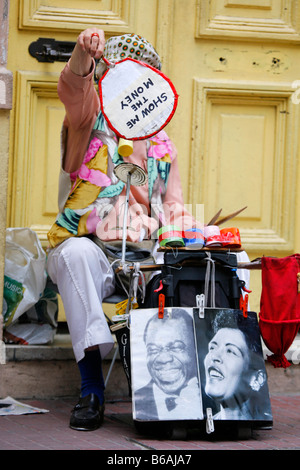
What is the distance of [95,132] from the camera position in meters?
3.69

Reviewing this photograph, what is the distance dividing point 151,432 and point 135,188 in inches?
45.4

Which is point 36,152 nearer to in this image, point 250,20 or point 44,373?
point 44,373

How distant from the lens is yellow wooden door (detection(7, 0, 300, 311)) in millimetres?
4289

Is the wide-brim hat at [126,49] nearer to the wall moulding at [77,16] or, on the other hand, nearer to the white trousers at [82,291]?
the wall moulding at [77,16]

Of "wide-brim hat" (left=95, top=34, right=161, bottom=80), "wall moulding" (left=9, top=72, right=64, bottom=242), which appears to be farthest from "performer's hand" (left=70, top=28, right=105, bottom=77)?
"wall moulding" (left=9, top=72, right=64, bottom=242)

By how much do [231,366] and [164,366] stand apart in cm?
26

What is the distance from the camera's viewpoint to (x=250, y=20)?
449 centimetres

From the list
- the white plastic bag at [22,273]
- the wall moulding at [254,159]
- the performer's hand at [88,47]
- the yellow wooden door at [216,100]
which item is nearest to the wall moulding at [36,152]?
the yellow wooden door at [216,100]

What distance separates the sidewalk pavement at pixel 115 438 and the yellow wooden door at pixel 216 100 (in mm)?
1183

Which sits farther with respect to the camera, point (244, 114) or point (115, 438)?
point (244, 114)

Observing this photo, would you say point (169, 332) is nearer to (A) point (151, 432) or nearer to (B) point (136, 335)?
(B) point (136, 335)

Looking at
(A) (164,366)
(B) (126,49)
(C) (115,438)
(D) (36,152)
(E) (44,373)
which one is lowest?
(C) (115,438)

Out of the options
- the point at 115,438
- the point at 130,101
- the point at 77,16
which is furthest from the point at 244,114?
the point at 115,438
